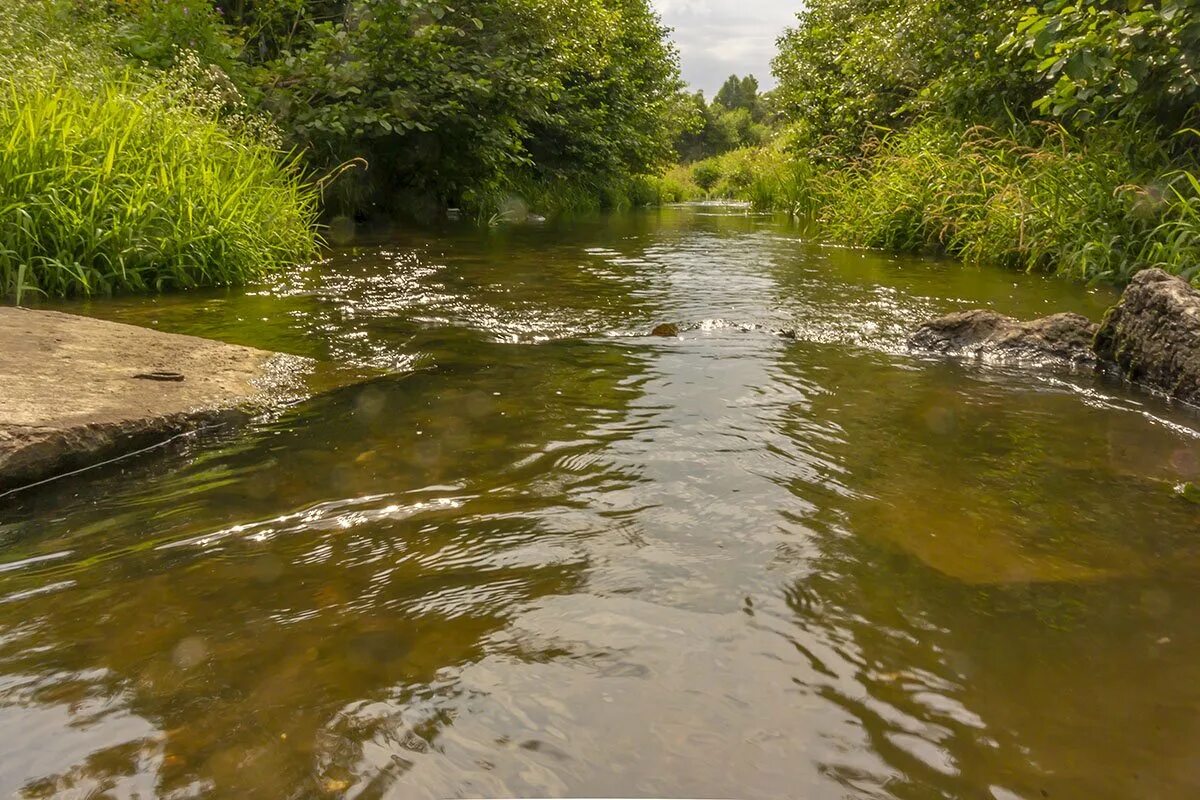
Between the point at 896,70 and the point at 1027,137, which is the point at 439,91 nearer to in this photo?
the point at 896,70

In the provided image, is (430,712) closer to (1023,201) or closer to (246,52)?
(1023,201)

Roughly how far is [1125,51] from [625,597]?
6518 mm

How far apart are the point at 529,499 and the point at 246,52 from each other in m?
11.6

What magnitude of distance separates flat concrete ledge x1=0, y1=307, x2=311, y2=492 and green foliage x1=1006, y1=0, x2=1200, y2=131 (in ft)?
19.0

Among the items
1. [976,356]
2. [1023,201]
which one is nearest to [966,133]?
[1023,201]

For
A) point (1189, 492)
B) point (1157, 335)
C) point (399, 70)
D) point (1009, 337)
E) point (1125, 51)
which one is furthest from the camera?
point (399, 70)

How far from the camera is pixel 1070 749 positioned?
4.36 feet

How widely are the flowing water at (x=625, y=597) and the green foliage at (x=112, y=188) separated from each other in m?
2.73

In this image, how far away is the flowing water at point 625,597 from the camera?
131cm

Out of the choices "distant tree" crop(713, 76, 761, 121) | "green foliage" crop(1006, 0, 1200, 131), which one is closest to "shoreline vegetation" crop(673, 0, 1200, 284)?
"green foliage" crop(1006, 0, 1200, 131)

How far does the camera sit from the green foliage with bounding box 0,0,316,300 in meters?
4.96

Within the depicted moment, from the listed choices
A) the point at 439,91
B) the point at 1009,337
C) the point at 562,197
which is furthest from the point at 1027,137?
the point at 562,197

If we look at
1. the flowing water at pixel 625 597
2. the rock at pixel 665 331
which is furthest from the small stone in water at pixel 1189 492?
the rock at pixel 665 331

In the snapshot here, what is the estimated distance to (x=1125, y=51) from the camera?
233 inches
